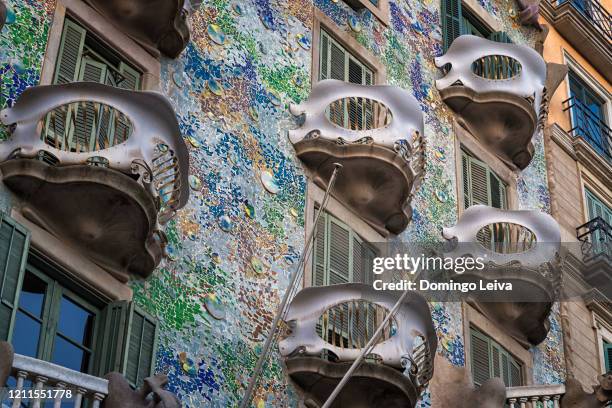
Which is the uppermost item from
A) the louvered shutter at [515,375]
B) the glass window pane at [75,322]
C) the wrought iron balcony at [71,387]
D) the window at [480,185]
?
the window at [480,185]

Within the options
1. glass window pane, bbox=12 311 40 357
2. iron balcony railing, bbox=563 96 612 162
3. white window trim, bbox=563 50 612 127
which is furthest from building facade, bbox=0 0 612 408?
white window trim, bbox=563 50 612 127

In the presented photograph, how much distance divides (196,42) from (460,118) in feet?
18.5

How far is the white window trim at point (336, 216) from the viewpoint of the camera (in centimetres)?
1931

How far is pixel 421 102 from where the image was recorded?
22.9 metres

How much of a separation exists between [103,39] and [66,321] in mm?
3821

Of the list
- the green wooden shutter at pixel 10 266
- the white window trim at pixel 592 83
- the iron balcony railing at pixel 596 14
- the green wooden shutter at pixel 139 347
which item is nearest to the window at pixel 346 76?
the green wooden shutter at pixel 139 347

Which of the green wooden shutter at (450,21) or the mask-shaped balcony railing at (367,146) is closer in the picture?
the mask-shaped balcony railing at (367,146)

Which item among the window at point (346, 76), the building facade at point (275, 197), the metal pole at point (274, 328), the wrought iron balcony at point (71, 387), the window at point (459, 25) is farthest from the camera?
the window at point (459, 25)

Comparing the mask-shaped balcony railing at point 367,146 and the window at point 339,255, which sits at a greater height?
the mask-shaped balcony railing at point 367,146

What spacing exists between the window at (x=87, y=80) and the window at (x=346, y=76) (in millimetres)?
3254

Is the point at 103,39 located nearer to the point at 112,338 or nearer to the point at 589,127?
the point at 112,338

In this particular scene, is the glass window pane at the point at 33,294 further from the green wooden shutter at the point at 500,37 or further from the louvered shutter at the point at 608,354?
the green wooden shutter at the point at 500,37

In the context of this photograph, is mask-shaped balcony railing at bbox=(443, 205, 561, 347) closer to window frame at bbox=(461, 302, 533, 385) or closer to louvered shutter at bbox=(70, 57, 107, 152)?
window frame at bbox=(461, 302, 533, 385)

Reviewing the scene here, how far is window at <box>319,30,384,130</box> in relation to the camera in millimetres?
20469
